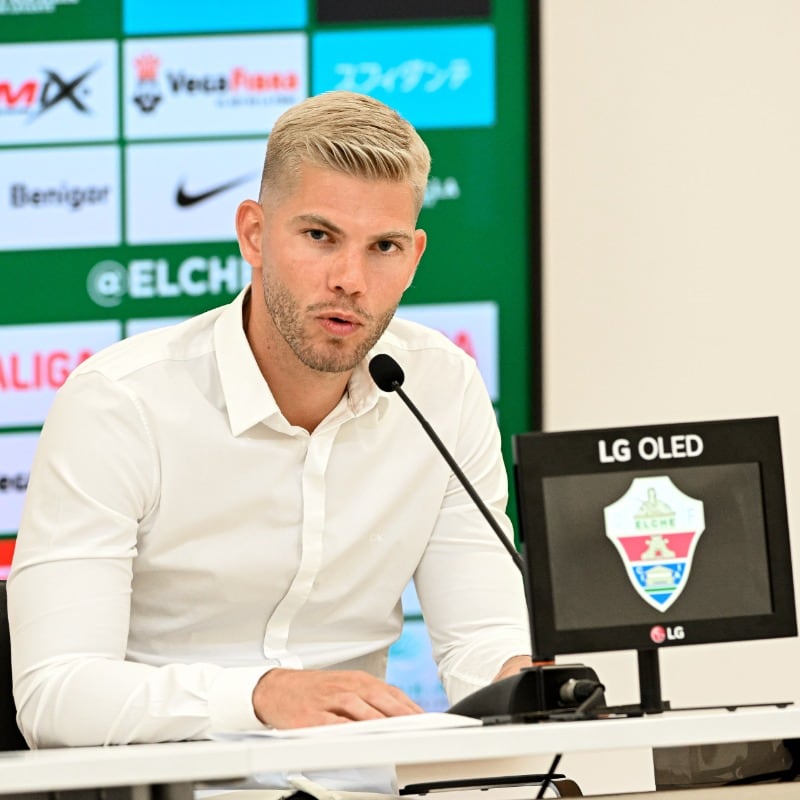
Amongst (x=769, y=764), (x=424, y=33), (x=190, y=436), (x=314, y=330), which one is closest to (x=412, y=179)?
(x=314, y=330)

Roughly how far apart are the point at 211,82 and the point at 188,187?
0.24 meters

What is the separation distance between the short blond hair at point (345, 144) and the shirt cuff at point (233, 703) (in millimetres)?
690

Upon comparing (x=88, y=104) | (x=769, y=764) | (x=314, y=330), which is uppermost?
(x=88, y=104)

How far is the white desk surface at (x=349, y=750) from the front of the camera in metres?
1.17

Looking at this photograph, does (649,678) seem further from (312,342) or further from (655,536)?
(312,342)

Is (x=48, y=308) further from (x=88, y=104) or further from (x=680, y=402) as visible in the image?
(x=680, y=402)

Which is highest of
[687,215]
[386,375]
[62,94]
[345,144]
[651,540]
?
[62,94]

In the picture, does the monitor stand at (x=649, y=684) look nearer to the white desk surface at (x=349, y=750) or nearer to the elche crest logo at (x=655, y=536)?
the elche crest logo at (x=655, y=536)

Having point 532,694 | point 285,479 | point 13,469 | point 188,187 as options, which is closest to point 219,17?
point 188,187

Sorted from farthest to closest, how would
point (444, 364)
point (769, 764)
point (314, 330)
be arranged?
point (444, 364), point (314, 330), point (769, 764)

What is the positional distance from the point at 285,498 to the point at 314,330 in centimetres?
24

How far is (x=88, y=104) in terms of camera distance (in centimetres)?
327

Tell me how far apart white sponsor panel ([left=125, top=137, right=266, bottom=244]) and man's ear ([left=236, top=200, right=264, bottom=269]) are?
46.4 inches

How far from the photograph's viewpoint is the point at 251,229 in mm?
2082
